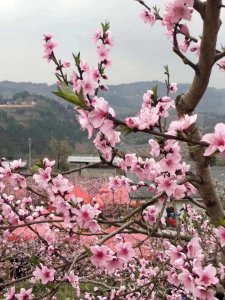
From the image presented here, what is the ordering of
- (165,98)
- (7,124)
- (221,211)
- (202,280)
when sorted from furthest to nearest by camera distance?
(7,124) → (221,211) → (165,98) → (202,280)

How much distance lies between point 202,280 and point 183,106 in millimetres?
1180

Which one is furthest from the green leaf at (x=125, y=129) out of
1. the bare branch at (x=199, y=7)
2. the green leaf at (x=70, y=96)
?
the bare branch at (x=199, y=7)

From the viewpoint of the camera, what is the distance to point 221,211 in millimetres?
3236

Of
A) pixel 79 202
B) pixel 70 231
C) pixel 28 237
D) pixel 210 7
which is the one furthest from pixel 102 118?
pixel 28 237

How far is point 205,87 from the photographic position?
2723 mm

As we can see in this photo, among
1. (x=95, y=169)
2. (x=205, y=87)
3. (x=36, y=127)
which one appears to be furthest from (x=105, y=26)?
(x=36, y=127)

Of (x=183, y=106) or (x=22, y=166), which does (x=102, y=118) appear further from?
(x=22, y=166)

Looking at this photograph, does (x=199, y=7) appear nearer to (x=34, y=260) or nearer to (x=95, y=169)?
(x=34, y=260)

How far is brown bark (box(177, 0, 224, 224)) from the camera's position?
241 centimetres

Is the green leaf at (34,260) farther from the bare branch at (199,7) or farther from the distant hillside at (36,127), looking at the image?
the distant hillside at (36,127)

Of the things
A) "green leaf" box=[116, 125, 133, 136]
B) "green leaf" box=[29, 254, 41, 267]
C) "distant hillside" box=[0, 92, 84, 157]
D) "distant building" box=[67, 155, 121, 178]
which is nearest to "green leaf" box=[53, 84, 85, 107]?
"green leaf" box=[116, 125, 133, 136]

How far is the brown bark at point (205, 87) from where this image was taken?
2.41 meters

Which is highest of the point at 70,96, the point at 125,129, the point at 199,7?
the point at 199,7

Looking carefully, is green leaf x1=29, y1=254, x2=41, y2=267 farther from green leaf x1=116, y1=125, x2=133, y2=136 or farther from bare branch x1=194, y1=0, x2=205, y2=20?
bare branch x1=194, y1=0, x2=205, y2=20
